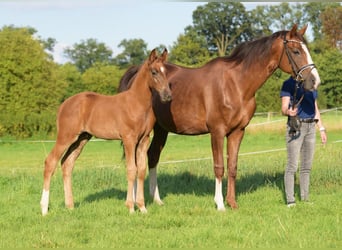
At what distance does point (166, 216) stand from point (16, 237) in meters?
1.88

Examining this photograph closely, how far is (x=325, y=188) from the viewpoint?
A: 803cm

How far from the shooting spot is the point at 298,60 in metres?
6.32

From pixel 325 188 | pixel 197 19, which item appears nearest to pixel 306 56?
pixel 325 188

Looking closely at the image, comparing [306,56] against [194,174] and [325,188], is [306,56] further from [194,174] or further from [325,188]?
[194,174]

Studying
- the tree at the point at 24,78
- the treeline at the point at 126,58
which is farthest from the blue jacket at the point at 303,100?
the tree at the point at 24,78

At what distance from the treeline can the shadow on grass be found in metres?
18.1

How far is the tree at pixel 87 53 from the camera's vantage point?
7388 cm

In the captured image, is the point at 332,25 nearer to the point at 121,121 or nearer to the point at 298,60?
the point at 298,60

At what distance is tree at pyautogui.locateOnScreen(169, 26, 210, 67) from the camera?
47156 millimetres

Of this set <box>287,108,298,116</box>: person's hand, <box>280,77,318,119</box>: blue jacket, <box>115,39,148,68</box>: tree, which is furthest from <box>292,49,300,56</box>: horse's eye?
<box>115,39,148,68</box>: tree

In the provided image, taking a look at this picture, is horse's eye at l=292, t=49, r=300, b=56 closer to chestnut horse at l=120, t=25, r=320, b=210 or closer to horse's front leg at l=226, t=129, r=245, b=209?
chestnut horse at l=120, t=25, r=320, b=210

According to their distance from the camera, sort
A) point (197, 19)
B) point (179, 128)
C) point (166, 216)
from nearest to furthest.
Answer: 1. point (166, 216)
2. point (179, 128)
3. point (197, 19)

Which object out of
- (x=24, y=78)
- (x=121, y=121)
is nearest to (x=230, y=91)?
(x=121, y=121)

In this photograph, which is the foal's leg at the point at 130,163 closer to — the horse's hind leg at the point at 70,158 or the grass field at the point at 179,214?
the grass field at the point at 179,214
